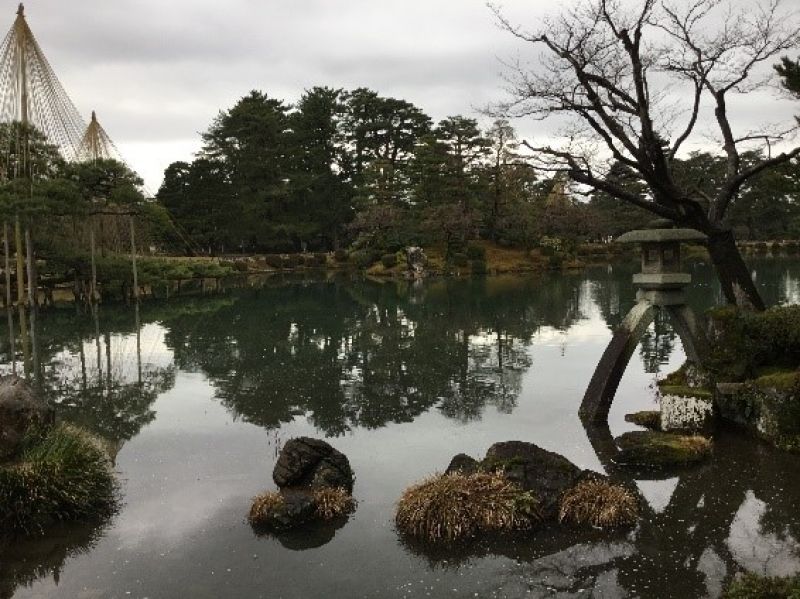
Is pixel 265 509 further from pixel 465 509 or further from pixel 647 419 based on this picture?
pixel 647 419

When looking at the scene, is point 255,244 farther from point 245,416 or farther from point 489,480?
point 489,480

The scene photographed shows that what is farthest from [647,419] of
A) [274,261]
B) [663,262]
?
[274,261]

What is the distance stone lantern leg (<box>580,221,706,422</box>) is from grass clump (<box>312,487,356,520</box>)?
541 centimetres

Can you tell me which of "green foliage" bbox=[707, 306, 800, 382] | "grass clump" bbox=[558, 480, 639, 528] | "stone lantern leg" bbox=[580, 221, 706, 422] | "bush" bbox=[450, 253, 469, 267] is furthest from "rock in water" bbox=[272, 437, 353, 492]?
"bush" bbox=[450, 253, 469, 267]

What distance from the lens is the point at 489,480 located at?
305 inches

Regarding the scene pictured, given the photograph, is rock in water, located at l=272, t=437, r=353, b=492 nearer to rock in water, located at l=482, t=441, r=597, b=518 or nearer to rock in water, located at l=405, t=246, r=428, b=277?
rock in water, located at l=482, t=441, r=597, b=518

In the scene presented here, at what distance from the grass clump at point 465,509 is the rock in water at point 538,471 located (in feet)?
0.59

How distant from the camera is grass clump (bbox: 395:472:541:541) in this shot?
728cm

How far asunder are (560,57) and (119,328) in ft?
69.4

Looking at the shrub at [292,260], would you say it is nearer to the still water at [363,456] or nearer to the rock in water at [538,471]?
the still water at [363,456]

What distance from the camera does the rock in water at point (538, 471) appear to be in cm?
774

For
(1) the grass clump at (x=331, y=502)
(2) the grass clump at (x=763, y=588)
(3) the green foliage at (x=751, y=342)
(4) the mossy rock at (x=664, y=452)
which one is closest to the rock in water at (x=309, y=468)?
(1) the grass clump at (x=331, y=502)

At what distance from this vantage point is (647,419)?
11547 mm

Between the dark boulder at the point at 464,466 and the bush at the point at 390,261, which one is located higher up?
the bush at the point at 390,261
